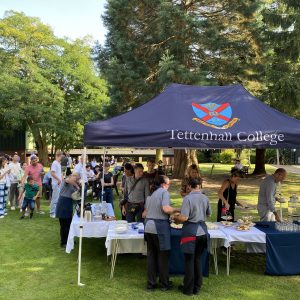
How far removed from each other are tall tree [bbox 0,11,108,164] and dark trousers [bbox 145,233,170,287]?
82.6ft

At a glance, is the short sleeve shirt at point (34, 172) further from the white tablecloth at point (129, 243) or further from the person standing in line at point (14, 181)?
the white tablecloth at point (129, 243)

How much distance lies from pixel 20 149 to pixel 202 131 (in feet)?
114

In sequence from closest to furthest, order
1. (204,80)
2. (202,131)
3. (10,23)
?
(202,131), (204,80), (10,23)

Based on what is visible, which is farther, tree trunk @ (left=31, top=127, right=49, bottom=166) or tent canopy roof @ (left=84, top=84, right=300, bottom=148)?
tree trunk @ (left=31, top=127, right=49, bottom=166)

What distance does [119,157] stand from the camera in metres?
41.1

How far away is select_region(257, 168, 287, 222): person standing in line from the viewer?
22.1 feet

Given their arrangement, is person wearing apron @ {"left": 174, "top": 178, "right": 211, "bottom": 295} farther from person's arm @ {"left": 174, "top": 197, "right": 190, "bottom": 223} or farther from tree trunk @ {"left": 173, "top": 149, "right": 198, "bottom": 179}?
tree trunk @ {"left": 173, "top": 149, "right": 198, "bottom": 179}

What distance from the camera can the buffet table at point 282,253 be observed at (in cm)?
594

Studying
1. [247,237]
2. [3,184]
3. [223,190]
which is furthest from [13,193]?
[247,237]

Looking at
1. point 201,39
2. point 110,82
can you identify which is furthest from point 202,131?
point 110,82

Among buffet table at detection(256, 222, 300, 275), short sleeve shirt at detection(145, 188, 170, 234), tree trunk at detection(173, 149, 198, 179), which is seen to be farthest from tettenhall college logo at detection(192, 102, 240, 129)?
tree trunk at detection(173, 149, 198, 179)

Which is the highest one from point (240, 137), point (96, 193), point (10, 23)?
point (10, 23)

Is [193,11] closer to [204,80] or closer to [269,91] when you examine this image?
[204,80]

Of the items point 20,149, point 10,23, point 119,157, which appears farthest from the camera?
point 119,157
